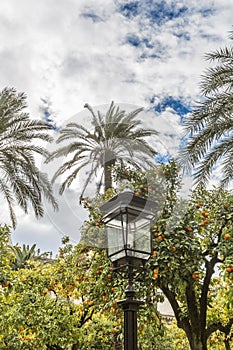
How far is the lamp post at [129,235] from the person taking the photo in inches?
157

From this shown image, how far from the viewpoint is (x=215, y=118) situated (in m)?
8.23

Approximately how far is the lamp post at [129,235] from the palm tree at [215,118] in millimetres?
4210

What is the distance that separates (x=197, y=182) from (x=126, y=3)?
4190 millimetres

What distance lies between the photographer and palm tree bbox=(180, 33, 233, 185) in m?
8.30

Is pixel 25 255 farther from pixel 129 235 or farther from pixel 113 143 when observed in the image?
pixel 129 235

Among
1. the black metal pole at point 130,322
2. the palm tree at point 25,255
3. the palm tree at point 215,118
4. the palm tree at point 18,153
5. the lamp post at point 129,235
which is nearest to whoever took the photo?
the black metal pole at point 130,322

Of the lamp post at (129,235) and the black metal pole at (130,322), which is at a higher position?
the lamp post at (129,235)

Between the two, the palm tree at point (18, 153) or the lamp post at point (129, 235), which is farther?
the palm tree at point (18, 153)

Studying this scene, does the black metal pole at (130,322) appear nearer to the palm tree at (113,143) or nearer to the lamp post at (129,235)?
the lamp post at (129,235)

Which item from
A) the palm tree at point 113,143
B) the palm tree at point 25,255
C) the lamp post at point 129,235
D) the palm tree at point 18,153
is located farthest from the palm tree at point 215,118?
the palm tree at point 25,255

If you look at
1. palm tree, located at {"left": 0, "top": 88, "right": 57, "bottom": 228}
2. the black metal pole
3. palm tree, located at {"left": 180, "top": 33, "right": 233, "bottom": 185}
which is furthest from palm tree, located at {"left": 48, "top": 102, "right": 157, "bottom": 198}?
palm tree, located at {"left": 0, "top": 88, "right": 57, "bottom": 228}

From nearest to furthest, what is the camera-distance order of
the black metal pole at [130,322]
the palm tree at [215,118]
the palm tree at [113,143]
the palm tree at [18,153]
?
the black metal pole at [130,322] < the palm tree at [113,143] < the palm tree at [215,118] < the palm tree at [18,153]

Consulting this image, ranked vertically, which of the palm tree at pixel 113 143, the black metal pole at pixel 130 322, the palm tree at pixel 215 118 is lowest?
the black metal pole at pixel 130 322

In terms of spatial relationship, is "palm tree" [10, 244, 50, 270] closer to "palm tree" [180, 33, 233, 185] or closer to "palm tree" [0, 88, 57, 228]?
"palm tree" [0, 88, 57, 228]
